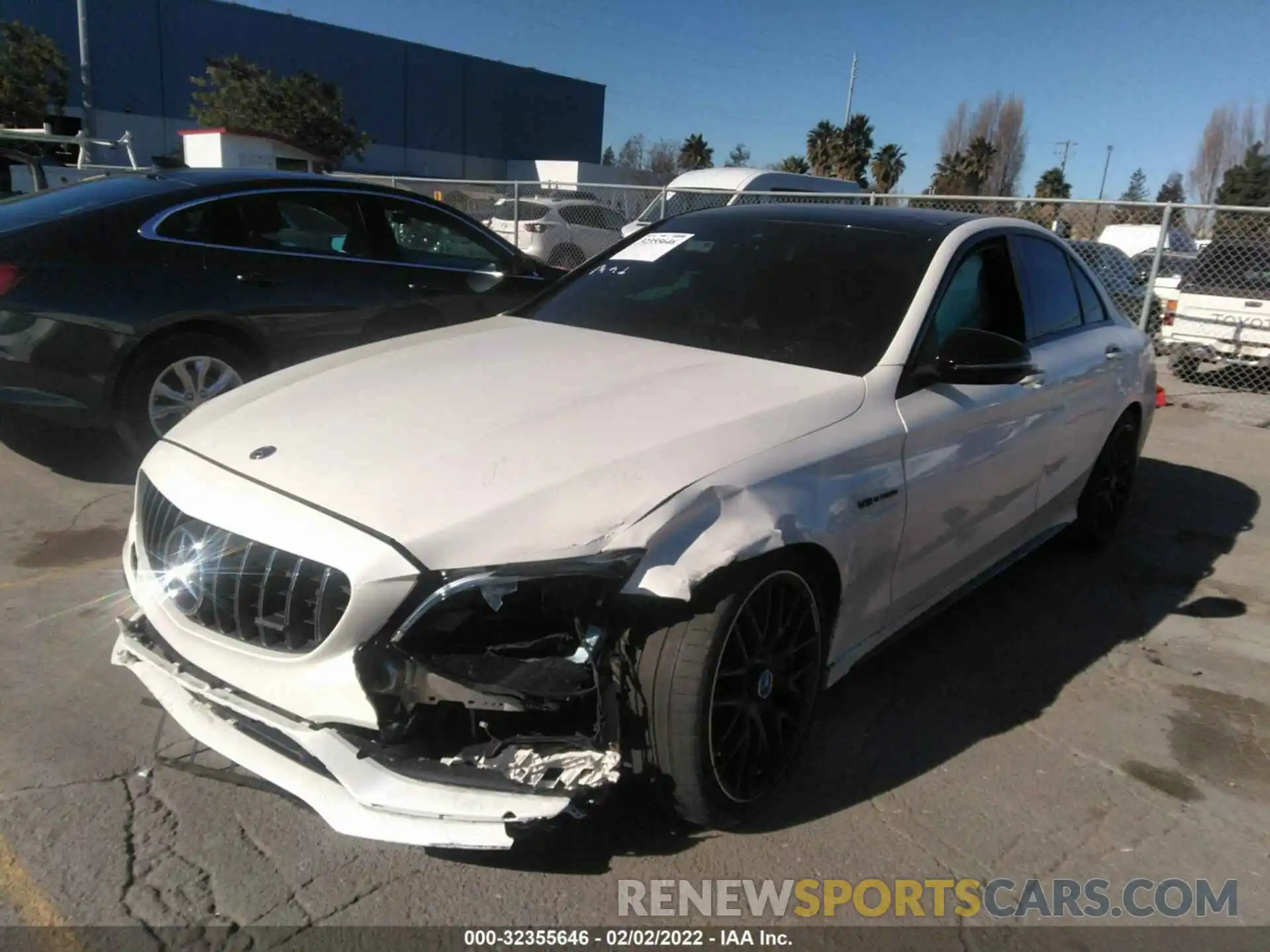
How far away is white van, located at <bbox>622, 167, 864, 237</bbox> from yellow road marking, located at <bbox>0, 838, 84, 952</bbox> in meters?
11.2

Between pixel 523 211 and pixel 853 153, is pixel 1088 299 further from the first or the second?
pixel 853 153

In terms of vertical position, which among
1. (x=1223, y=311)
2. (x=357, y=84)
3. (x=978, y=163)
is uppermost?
(x=357, y=84)

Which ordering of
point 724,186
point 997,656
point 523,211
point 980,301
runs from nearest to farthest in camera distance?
point 980,301 < point 997,656 < point 523,211 < point 724,186

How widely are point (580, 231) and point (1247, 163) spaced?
42586 mm

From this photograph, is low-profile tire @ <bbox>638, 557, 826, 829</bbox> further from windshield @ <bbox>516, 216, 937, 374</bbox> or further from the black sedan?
the black sedan

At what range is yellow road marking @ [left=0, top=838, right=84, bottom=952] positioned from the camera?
2139mm

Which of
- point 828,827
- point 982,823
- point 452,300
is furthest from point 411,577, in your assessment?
point 452,300

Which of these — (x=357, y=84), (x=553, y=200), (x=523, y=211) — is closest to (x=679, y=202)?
(x=553, y=200)

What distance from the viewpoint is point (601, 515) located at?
2215 mm

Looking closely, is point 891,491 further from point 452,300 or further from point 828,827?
point 452,300

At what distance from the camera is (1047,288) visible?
4.19 metres

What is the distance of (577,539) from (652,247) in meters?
2.26

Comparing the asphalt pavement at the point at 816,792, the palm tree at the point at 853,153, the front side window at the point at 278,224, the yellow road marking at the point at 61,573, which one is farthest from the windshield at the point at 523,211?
the palm tree at the point at 853,153

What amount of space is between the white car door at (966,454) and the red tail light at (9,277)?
13.8 ft
